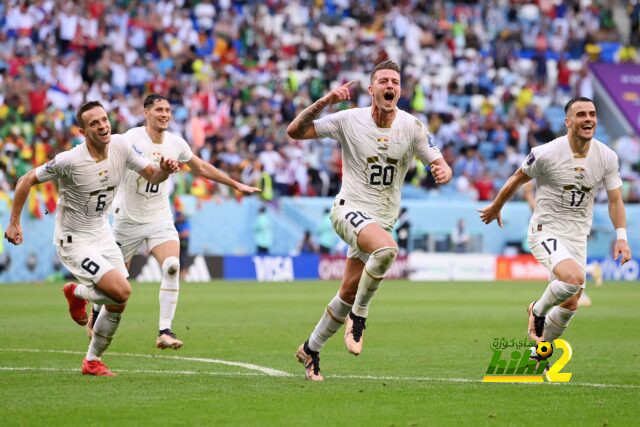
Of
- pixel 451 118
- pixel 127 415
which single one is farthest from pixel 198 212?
pixel 127 415

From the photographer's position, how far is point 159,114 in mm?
14938

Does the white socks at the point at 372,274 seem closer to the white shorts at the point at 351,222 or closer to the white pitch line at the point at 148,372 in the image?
the white shorts at the point at 351,222

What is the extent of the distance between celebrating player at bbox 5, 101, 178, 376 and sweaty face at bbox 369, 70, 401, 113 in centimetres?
200

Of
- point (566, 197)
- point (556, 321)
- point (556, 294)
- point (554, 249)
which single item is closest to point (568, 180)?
point (566, 197)

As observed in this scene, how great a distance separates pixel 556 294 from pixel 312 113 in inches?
125

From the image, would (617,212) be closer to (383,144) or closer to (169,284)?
(383,144)

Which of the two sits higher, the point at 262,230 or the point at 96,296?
the point at 262,230

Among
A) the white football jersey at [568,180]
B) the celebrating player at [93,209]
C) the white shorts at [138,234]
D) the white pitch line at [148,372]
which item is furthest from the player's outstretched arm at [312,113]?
the white shorts at [138,234]

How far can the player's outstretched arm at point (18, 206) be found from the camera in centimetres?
1117

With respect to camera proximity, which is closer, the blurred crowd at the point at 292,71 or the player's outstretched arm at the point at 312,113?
the player's outstretched arm at the point at 312,113

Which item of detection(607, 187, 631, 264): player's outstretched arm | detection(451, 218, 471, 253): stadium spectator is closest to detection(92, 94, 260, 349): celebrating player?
detection(607, 187, 631, 264): player's outstretched arm

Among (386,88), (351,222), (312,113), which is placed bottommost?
(351,222)

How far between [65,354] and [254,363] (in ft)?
7.67

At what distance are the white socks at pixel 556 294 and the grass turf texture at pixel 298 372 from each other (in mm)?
731
